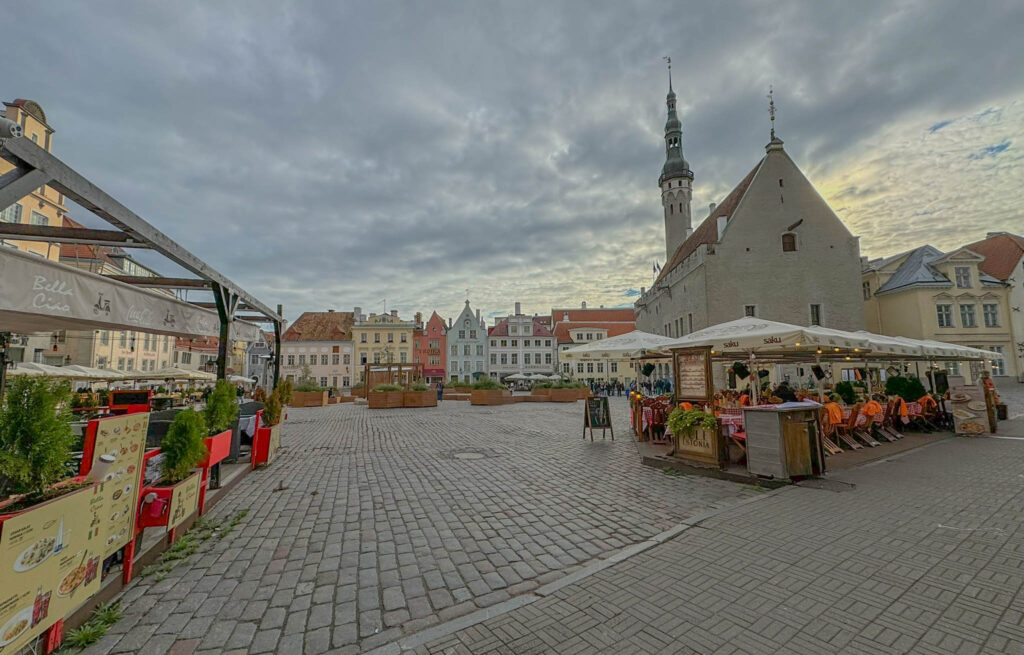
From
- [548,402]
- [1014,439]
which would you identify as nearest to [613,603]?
[1014,439]

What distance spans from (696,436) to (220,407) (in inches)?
312

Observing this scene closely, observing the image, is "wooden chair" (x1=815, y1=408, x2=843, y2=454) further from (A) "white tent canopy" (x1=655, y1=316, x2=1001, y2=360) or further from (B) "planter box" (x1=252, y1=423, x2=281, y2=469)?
(B) "planter box" (x1=252, y1=423, x2=281, y2=469)

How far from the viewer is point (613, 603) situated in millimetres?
3270

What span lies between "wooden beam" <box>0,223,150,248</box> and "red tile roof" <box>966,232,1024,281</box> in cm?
5253

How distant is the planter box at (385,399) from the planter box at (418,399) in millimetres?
215

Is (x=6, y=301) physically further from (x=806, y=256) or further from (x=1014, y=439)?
(x=806, y=256)

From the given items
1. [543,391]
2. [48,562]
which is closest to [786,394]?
[48,562]

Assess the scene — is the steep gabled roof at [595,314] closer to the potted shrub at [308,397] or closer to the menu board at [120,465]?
the potted shrub at [308,397]

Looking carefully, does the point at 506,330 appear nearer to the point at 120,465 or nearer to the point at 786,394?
the point at 786,394

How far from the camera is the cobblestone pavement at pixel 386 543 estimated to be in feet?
9.93

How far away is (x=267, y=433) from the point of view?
8.38m

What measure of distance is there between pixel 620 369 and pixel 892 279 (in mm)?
32957

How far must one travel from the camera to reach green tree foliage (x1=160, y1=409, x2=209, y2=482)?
13.6 feet

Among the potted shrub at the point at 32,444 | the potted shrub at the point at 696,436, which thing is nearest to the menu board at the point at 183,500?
the potted shrub at the point at 32,444
